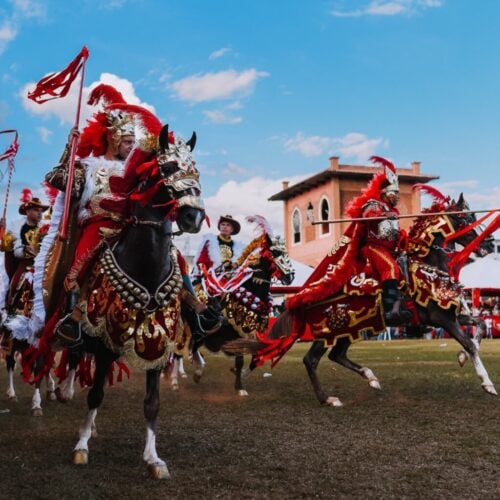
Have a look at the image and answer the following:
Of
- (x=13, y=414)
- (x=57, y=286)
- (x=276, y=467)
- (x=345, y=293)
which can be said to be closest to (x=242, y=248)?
(x=345, y=293)

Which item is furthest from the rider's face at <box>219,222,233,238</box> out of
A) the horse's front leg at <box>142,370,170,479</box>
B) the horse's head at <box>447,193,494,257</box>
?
the horse's front leg at <box>142,370,170,479</box>

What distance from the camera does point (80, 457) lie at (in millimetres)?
5480

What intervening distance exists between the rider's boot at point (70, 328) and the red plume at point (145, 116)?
1.58m

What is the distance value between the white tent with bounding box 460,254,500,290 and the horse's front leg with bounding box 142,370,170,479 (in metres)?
24.7

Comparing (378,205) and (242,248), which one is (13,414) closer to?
(242,248)

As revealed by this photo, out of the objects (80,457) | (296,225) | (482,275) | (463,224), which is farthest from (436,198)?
(296,225)

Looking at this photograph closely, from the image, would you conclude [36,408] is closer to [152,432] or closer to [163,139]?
[152,432]

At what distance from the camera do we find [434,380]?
35.1 ft

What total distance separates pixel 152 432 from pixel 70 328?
1.14m

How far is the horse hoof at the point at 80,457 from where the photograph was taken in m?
5.46

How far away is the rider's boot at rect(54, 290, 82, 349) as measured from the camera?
5.64 metres

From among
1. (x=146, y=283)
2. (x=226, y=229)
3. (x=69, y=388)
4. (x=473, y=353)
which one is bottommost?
(x=69, y=388)

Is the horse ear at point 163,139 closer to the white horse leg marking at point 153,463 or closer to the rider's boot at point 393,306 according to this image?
the white horse leg marking at point 153,463

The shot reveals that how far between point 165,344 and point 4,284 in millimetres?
4802
